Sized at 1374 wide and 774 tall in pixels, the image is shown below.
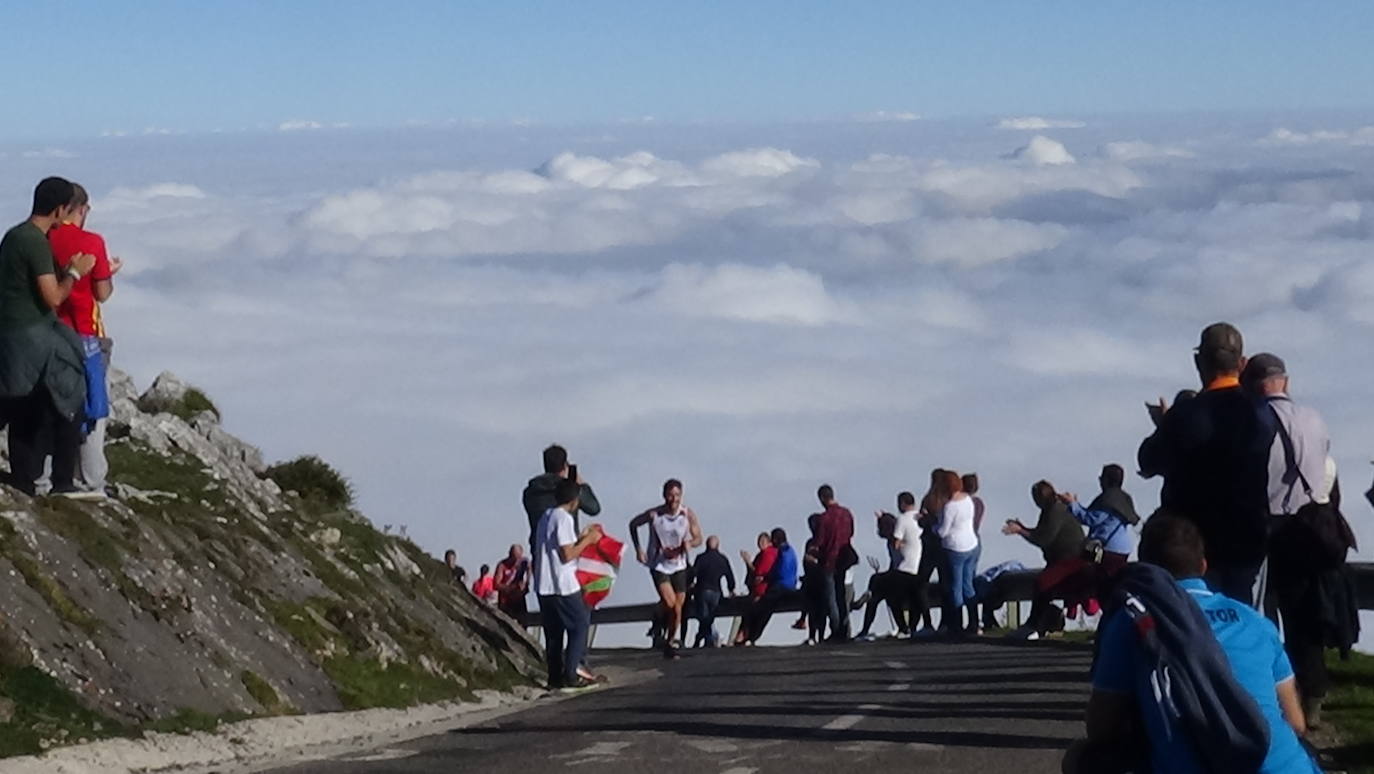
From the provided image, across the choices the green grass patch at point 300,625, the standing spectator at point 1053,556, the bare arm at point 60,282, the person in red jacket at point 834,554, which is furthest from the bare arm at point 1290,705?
the person in red jacket at point 834,554

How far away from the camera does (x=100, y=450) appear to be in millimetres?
14430

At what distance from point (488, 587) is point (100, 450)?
18615 millimetres

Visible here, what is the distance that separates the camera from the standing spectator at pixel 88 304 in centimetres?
1320

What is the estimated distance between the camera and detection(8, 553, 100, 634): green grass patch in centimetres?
1212

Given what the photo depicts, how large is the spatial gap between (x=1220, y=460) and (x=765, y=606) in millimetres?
18050

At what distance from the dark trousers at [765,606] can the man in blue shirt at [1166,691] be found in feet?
72.4

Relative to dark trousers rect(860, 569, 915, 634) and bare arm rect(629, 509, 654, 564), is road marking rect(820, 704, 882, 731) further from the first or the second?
dark trousers rect(860, 569, 915, 634)

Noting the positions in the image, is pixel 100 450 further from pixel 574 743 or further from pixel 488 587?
pixel 488 587

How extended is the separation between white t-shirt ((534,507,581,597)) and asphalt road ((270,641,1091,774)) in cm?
87

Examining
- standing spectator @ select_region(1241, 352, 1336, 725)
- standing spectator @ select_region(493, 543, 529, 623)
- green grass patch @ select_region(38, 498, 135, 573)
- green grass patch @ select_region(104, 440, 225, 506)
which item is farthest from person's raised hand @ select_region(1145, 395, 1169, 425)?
standing spectator @ select_region(493, 543, 529, 623)

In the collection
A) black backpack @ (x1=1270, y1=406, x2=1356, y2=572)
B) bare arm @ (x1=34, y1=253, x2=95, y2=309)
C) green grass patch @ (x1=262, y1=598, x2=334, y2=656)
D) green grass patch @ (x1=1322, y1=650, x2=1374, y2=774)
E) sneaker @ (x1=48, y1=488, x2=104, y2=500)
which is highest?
bare arm @ (x1=34, y1=253, x2=95, y2=309)

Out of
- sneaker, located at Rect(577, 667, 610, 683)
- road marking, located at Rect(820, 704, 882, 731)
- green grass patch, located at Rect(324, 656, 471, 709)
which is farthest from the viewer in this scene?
sneaker, located at Rect(577, 667, 610, 683)

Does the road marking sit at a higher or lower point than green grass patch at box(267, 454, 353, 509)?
lower

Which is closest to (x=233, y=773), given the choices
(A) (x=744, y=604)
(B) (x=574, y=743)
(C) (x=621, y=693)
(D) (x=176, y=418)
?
(B) (x=574, y=743)
